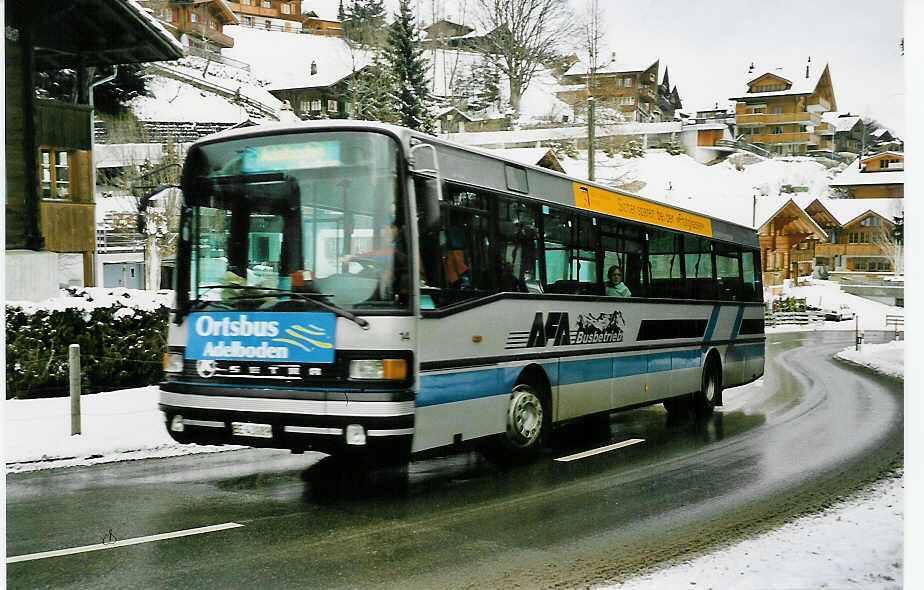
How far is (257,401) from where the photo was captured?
5.99 m

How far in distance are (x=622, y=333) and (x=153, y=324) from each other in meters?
6.42

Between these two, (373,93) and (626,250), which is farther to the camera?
(373,93)

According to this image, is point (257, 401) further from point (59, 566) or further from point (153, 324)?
point (153, 324)

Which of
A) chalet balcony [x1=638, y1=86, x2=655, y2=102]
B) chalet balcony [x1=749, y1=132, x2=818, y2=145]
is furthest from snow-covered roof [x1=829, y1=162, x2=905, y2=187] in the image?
chalet balcony [x1=638, y1=86, x2=655, y2=102]

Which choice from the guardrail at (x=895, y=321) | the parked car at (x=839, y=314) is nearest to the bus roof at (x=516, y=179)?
the guardrail at (x=895, y=321)

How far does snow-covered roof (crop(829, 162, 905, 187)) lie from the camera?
695cm

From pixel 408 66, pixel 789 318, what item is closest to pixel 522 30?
pixel 408 66

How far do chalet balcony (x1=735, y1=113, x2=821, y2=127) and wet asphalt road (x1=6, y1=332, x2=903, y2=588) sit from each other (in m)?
3.67

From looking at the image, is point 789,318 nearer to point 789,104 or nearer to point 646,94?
point 646,94

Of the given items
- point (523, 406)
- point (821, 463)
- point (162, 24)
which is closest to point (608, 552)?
point (523, 406)

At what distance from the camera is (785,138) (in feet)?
37.5

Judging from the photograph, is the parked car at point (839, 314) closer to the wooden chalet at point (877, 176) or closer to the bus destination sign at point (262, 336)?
the wooden chalet at point (877, 176)

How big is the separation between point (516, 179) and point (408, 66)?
567 cm

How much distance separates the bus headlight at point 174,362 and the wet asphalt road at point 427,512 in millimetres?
926
